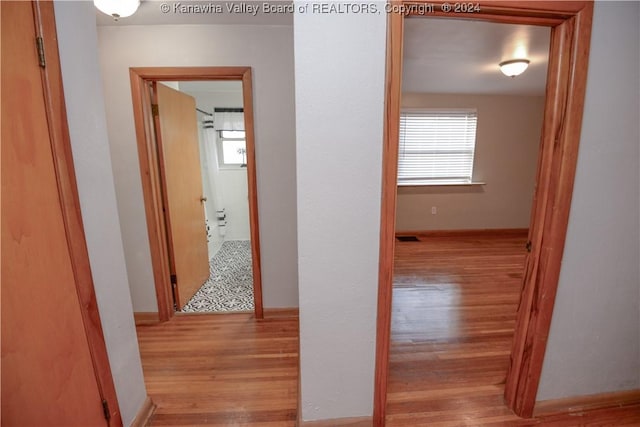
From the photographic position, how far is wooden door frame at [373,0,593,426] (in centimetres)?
108

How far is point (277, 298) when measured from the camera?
2.43 metres

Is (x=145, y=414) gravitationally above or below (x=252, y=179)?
below

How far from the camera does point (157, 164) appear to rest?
227 cm

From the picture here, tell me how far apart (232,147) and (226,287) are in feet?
7.92

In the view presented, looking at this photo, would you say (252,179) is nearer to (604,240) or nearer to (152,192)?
(152,192)

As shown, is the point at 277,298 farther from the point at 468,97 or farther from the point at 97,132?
the point at 468,97

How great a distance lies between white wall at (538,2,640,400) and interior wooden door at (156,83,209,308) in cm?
262

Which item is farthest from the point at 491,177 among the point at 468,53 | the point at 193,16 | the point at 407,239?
the point at 193,16

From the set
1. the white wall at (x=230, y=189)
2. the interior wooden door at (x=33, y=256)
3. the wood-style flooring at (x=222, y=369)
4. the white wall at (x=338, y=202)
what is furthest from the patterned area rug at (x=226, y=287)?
the interior wooden door at (x=33, y=256)

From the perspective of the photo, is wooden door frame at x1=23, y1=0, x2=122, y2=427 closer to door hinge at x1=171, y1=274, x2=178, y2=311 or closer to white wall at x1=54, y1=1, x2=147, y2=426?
white wall at x1=54, y1=1, x2=147, y2=426

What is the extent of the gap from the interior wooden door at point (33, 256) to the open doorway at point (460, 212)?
4.80ft

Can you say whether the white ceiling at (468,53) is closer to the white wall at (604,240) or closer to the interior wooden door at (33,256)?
the white wall at (604,240)

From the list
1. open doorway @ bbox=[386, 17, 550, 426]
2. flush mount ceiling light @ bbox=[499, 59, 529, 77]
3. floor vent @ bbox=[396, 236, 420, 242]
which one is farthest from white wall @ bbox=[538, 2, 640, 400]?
floor vent @ bbox=[396, 236, 420, 242]

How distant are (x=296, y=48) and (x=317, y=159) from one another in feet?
1.30
